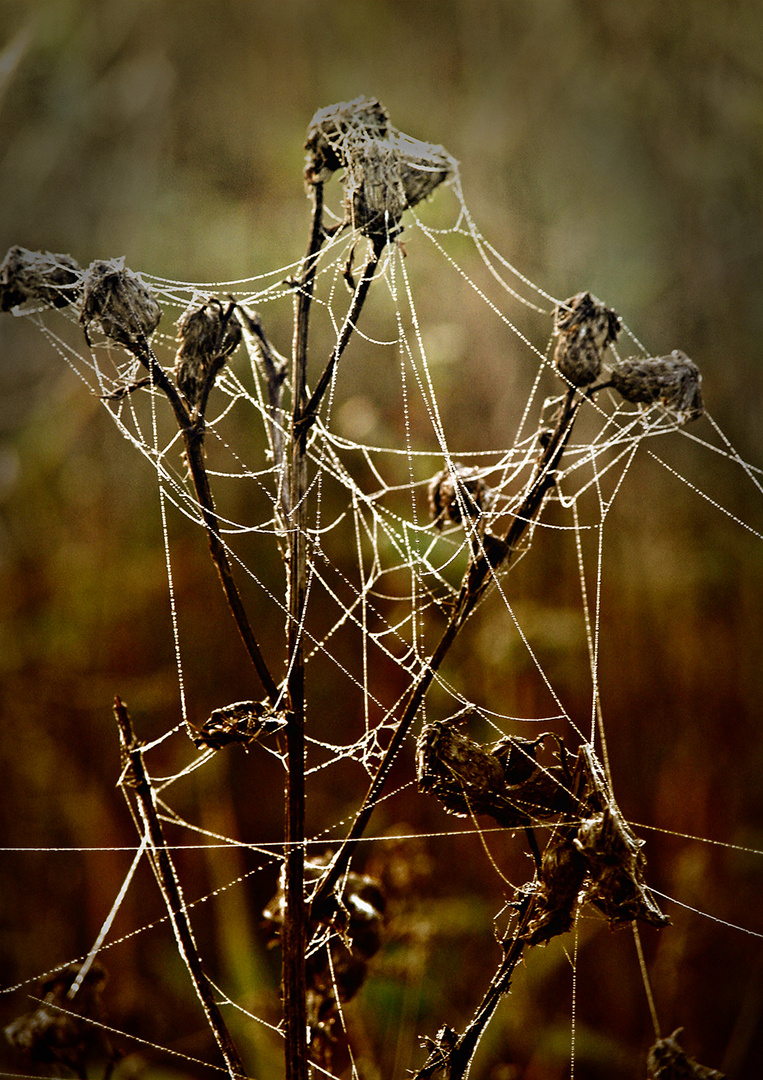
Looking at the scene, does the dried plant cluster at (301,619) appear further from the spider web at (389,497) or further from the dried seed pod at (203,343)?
the spider web at (389,497)

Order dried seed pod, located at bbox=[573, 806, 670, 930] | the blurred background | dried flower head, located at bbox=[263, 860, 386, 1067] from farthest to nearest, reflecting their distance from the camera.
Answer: the blurred background
dried flower head, located at bbox=[263, 860, 386, 1067]
dried seed pod, located at bbox=[573, 806, 670, 930]

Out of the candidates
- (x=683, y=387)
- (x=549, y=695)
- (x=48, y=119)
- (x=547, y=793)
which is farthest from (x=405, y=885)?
(x=48, y=119)

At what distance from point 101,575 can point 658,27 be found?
2.96ft

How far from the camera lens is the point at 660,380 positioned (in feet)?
1.44

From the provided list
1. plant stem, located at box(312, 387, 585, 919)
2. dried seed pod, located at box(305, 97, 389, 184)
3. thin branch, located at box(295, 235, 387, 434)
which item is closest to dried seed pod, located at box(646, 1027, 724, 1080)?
plant stem, located at box(312, 387, 585, 919)

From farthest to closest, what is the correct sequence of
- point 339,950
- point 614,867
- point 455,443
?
point 455,443, point 339,950, point 614,867

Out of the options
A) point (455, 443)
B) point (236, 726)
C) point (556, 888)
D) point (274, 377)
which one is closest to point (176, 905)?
point (236, 726)

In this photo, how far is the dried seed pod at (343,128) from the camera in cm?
42

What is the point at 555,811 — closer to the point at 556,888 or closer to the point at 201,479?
the point at 556,888

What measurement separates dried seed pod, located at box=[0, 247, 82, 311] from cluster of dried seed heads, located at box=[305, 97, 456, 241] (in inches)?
6.7

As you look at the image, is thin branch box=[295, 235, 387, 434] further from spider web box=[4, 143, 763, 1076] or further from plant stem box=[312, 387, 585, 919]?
spider web box=[4, 143, 763, 1076]

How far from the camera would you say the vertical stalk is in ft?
1.41

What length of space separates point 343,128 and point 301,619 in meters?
0.30

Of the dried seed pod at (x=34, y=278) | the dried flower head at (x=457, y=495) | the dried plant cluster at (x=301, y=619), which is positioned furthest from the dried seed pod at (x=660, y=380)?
the dried seed pod at (x=34, y=278)
